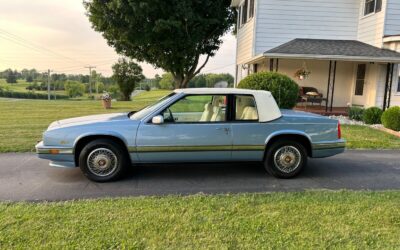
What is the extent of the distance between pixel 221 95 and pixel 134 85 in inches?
1155

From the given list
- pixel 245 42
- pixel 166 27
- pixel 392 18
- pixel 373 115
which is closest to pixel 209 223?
pixel 373 115

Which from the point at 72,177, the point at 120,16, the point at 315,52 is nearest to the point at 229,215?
the point at 72,177

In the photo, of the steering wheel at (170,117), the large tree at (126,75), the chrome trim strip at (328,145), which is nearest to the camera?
the steering wheel at (170,117)

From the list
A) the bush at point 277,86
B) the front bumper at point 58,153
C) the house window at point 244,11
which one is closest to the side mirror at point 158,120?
the front bumper at point 58,153

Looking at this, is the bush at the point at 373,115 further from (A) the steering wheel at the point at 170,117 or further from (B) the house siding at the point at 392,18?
(A) the steering wheel at the point at 170,117

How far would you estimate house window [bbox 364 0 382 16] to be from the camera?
1405cm

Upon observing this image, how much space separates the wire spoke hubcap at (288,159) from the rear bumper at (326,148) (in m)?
0.31

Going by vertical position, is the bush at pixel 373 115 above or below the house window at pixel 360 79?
below

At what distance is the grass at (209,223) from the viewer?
3143 mm

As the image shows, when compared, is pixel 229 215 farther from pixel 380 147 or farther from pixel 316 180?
pixel 380 147

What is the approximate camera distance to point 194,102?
5445mm

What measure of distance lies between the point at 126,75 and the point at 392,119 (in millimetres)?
26795

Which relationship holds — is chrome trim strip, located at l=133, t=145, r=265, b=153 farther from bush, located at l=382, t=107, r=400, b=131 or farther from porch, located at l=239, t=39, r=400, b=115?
porch, located at l=239, t=39, r=400, b=115

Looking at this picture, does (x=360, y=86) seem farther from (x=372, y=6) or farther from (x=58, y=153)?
(x=58, y=153)
